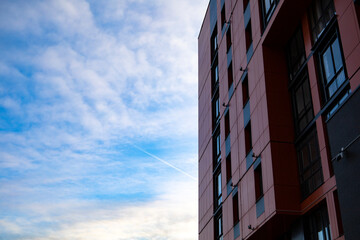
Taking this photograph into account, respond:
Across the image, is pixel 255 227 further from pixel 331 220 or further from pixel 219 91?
pixel 219 91

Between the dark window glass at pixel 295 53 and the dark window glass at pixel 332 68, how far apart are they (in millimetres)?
3547

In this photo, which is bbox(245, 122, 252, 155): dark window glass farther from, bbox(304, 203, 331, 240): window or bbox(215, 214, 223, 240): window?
bbox(215, 214, 223, 240): window

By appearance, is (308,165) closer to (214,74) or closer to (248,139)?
(248,139)

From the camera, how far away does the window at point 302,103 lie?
27.7 metres

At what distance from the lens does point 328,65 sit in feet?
82.8

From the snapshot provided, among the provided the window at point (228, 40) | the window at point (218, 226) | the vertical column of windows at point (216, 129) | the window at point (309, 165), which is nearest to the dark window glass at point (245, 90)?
the window at point (228, 40)

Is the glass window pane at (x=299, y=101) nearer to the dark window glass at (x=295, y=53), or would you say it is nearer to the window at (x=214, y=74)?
the dark window glass at (x=295, y=53)

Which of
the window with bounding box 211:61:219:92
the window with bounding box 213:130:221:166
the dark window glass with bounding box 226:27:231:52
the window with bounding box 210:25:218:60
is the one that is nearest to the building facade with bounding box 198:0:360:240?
the dark window glass with bounding box 226:27:231:52

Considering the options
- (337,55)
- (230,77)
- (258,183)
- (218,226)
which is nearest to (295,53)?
(337,55)

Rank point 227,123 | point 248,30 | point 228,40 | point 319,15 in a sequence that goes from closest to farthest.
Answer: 1. point 319,15
2. point 248,30
3. point 227,123
4. point 228,40

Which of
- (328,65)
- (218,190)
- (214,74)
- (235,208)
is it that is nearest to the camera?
(328,65)

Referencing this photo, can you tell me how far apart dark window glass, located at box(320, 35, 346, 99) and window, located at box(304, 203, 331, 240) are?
6621mm

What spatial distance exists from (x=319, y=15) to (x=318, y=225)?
1290 centimetres

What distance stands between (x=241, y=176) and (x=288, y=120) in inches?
254
